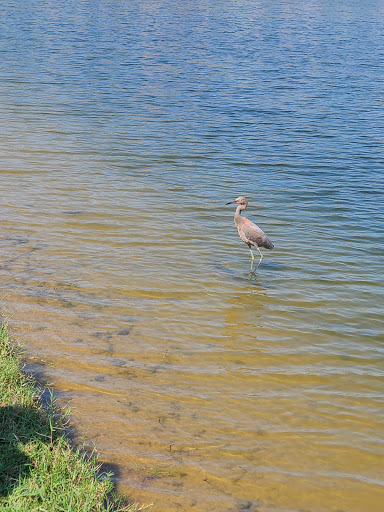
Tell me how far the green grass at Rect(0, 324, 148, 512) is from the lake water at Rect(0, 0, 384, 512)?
0.31m

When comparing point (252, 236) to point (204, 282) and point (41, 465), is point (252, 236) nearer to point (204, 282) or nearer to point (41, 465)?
point (204, 282)

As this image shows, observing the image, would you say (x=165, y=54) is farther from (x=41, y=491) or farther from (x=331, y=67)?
(x=41, y=491)

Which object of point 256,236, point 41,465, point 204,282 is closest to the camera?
point 41,465

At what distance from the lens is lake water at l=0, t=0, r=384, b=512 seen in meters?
5.22

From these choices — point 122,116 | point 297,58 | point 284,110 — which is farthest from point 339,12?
point 122,116

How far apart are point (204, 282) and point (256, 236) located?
1.34m

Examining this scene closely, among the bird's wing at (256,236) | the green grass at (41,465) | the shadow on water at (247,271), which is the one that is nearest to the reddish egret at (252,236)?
the bird's wing at (256,236)

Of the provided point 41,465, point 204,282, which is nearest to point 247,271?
point 204,282

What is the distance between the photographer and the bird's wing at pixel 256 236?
9656mm

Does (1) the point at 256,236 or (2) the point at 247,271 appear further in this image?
(1) the point at 256,236

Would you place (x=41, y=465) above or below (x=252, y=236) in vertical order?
above

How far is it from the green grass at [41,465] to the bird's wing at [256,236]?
5131 mm

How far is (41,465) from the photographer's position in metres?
4.30

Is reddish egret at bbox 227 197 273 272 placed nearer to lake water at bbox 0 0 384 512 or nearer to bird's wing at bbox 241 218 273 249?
bird's wing at bbox 241 218 273 249
